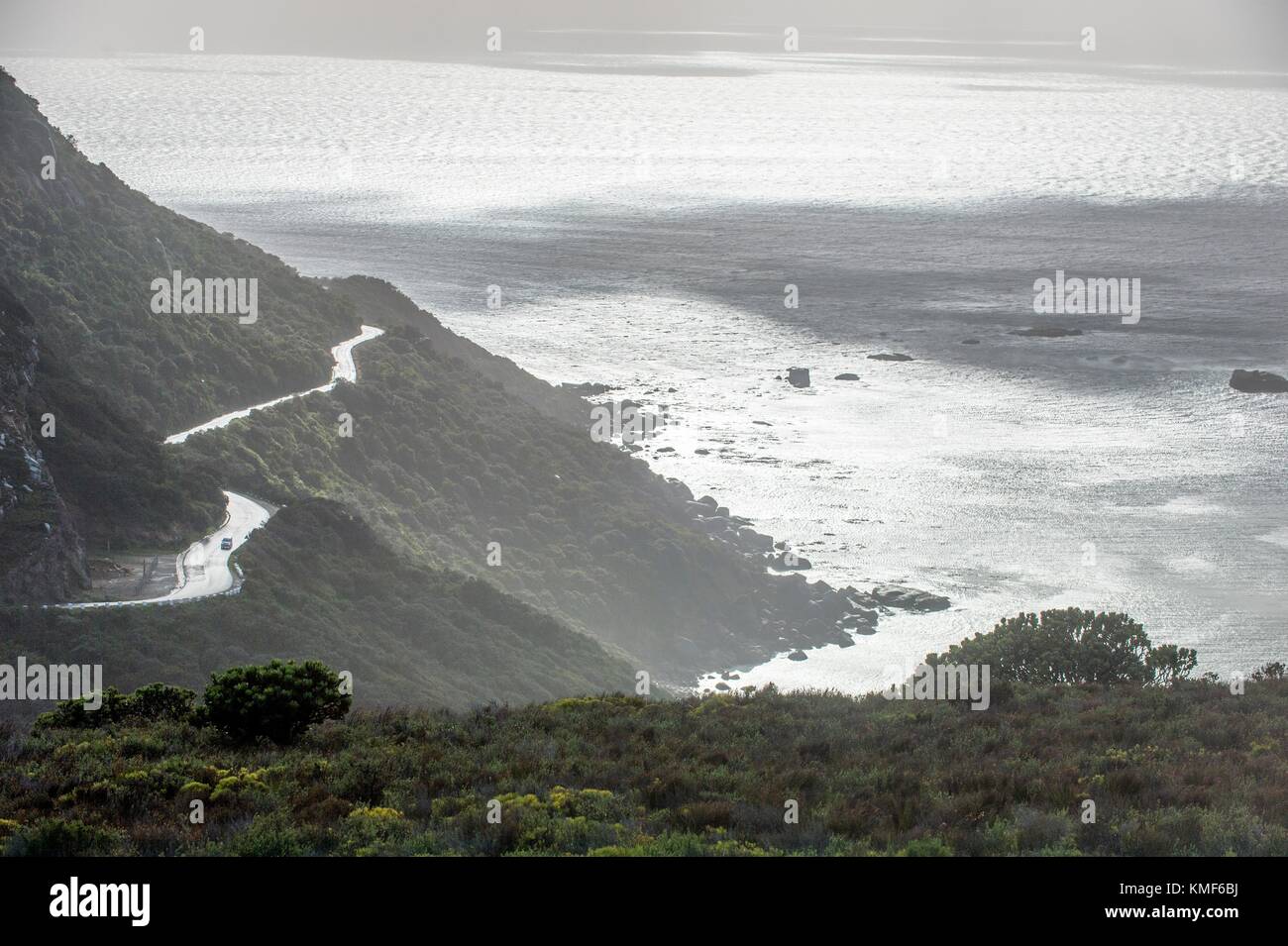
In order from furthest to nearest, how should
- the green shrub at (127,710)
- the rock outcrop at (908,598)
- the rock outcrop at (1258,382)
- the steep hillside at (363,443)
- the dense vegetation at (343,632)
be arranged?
1. the rock outcrop at (1258,382)
2. the rock outcrop at (908,598)
3. the steep hillside at (363,443)
4. the dense vegetation at (343,632)
5. the green shrub at (127,710)

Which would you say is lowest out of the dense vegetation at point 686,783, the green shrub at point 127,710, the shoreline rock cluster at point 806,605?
the shoreline rock cluster at point 806,605

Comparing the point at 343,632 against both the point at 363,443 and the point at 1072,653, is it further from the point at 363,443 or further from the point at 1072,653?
the point at 363,443

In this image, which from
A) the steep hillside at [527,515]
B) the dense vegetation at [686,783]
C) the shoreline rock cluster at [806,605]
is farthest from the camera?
the shoreline rock cluster at [806,605]

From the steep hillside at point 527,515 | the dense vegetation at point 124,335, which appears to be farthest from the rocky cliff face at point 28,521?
the steep hillside at point 527,515

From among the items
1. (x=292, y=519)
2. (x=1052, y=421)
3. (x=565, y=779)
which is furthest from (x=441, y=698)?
(x=1052, y=421)

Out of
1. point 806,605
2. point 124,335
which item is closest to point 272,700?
point 124,335

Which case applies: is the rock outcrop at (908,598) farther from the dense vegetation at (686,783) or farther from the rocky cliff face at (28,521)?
the dense vegetation at (686,783)
